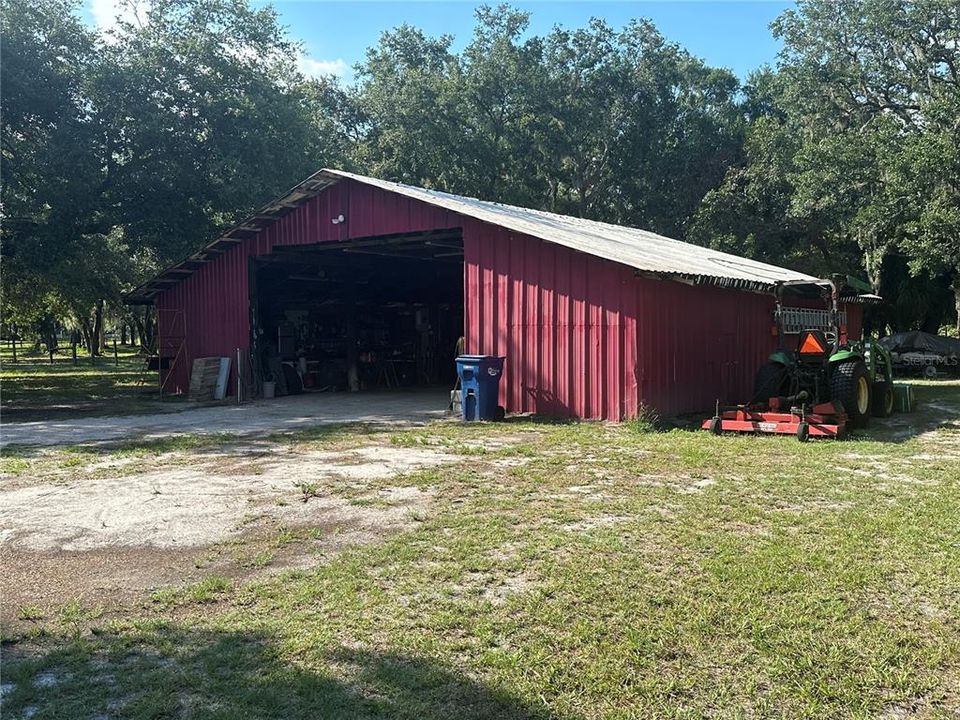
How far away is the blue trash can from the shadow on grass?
879 cm

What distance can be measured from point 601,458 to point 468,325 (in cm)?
547

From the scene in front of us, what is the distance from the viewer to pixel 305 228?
16.5 meters

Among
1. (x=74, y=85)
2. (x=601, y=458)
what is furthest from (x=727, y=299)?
(x=74, y=85)

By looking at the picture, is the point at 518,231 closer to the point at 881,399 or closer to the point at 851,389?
the point at 851,389

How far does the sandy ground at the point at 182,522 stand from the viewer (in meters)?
4.68

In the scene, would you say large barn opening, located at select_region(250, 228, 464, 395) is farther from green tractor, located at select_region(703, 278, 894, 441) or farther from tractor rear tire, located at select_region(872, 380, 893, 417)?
tractor rear tire, located at select_region(872, 380, 893, 417)

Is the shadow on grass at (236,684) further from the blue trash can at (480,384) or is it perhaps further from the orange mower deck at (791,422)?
the blue trash can at (480,384)

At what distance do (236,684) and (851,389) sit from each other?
934cm

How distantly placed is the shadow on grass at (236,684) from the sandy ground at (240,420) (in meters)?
7.93

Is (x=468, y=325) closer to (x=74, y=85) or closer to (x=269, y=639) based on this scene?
(x=269, y=639)

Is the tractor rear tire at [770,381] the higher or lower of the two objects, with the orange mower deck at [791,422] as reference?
higher

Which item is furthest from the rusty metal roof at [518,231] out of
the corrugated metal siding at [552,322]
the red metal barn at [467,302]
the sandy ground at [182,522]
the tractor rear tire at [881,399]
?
the sandy ground at [182,522]

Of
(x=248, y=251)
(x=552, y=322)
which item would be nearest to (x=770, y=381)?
(x=552, y=322)

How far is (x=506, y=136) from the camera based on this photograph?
105ft
